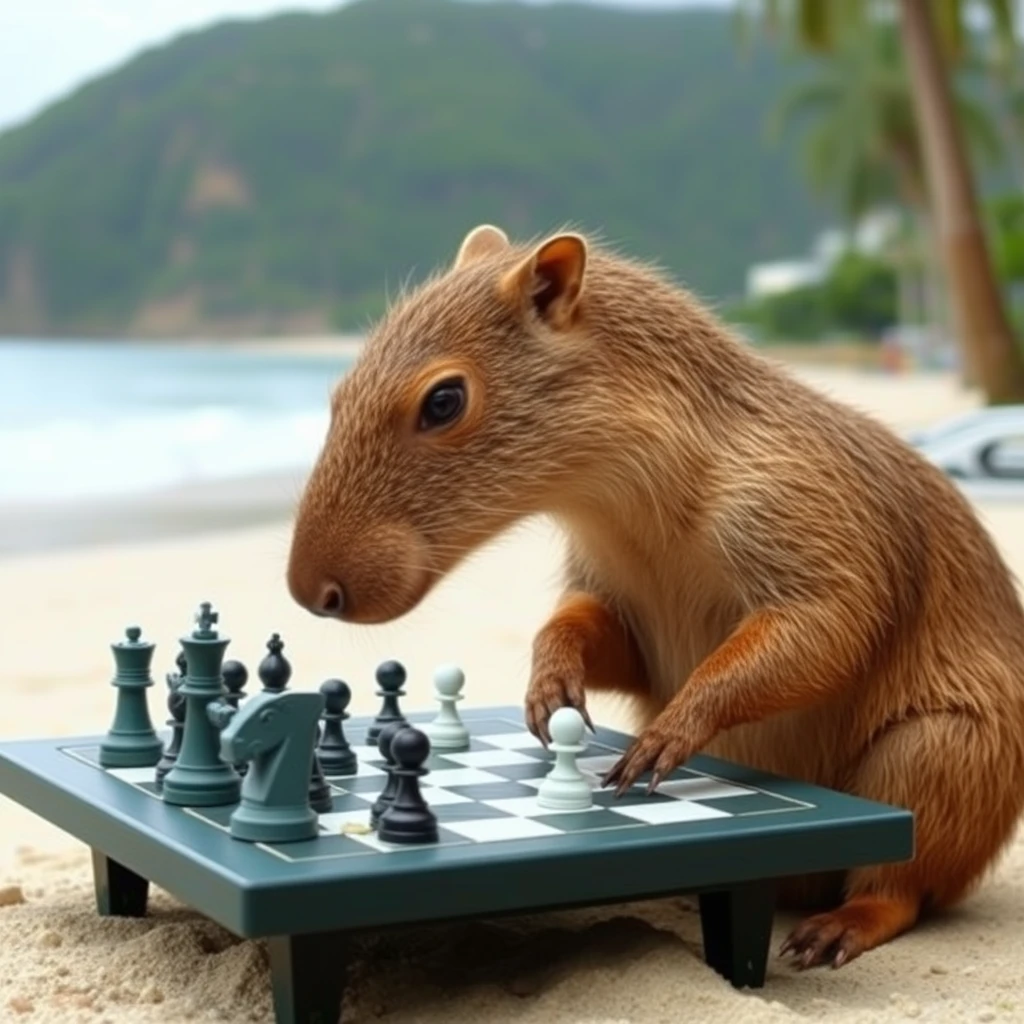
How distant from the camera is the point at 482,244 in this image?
4.54 m

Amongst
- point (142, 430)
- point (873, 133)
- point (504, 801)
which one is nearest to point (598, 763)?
point (504, 801)

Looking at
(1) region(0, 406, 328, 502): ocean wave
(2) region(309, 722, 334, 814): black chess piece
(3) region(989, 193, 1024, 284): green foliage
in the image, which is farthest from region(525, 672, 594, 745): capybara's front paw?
(3) region(989, 193, 1024, 284): green foliage

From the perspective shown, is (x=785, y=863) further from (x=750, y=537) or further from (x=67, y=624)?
(x=67, y=624)

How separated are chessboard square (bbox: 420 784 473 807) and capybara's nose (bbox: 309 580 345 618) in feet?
1.25

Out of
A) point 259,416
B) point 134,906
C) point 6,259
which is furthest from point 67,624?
point 6,259

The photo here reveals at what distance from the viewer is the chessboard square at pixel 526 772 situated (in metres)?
3.96

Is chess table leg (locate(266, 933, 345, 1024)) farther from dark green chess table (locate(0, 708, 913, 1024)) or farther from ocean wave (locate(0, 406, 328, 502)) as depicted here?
ocean wave (locate(0, 406, 328, 502))

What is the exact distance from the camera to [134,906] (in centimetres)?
422

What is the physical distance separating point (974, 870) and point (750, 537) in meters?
0.95

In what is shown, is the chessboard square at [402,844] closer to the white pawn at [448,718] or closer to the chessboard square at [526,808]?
the chessboard square at [526,808]

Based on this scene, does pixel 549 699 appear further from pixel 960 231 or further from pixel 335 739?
pixel 960 231

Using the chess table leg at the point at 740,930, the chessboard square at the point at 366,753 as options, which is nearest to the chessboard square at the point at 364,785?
the chessboard square at the point at 366,753

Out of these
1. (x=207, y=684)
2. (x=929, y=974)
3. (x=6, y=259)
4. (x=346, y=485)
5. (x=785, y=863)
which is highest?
(x=6, y=259)

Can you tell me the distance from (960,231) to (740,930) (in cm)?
2435
